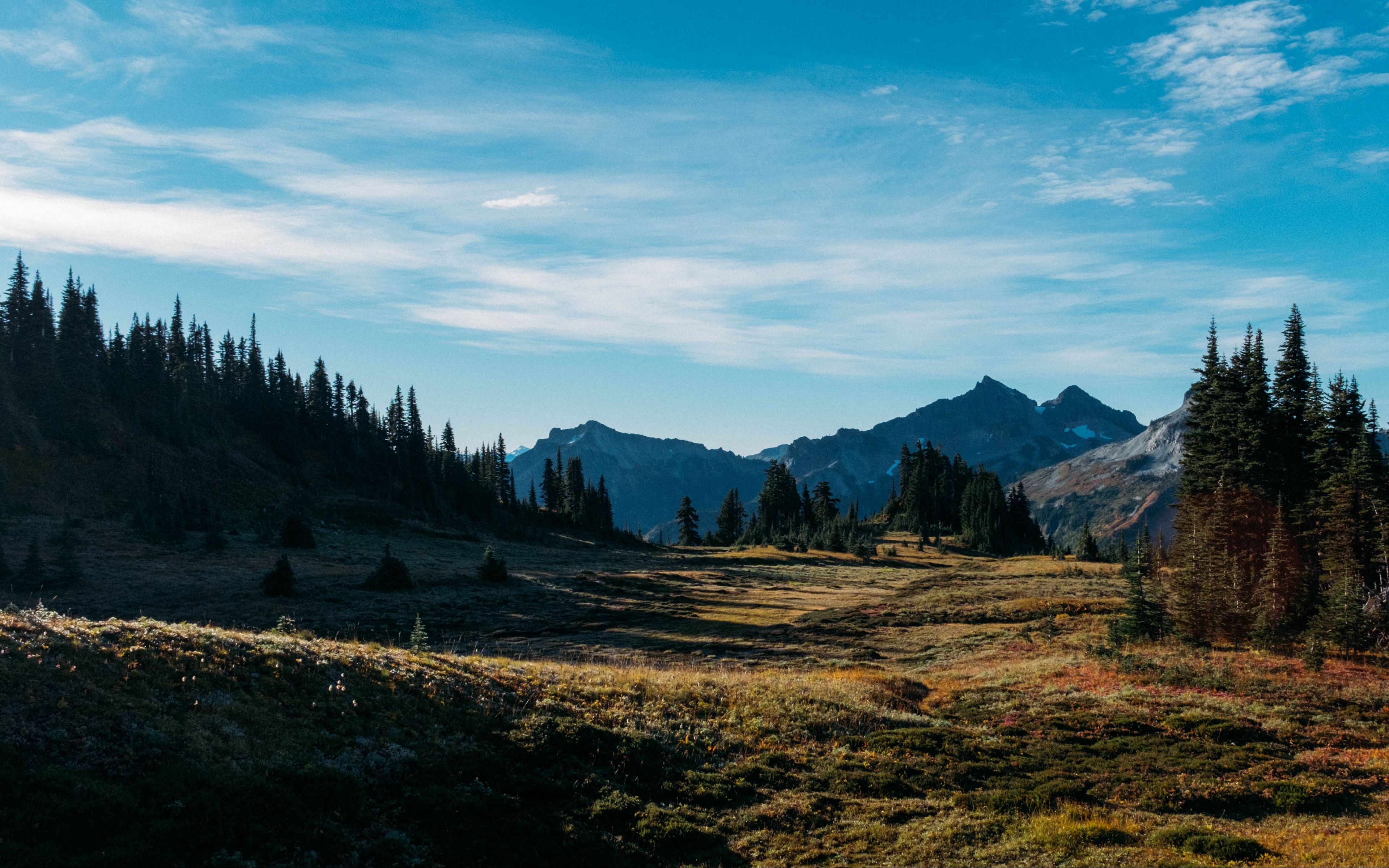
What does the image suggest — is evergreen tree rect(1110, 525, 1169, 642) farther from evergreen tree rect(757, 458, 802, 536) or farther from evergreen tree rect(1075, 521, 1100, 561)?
evergreen tree rect(757, 458, 802, 536)

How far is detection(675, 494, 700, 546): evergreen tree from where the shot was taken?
15062 cm

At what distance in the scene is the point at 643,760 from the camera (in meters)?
19.0

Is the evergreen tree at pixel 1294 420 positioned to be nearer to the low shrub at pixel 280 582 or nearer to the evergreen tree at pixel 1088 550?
the evergreen tree at pixel 1088 550

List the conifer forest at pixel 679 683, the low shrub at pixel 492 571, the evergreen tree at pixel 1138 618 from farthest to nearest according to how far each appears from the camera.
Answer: the low shrub at pixel 492 571
the evergreen tree at pixel 1138 618
the conifer forest at pixel 679 683

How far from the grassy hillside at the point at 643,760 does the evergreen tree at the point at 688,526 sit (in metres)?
116

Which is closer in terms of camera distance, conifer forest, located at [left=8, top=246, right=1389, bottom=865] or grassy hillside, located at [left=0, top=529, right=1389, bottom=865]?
grassy hillside, located at [left=0, top=529, right=1389, bottom=865]

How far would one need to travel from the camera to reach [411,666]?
21422 millimetres

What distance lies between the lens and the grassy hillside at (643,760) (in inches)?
495

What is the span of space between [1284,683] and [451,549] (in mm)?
86778

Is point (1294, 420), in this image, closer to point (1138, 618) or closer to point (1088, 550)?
point (1138, 618)

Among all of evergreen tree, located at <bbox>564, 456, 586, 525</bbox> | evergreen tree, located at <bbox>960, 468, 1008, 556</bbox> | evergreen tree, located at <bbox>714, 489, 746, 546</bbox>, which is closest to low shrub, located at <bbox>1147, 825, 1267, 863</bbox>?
evergreen tree, located at <bbox>960, 468, 1008, 556</bbox>

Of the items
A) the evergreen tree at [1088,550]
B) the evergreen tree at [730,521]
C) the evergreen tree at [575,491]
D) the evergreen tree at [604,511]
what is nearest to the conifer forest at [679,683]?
the evergreen tree at [1088,550]

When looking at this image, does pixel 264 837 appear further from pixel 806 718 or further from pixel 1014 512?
pixel 1014 512

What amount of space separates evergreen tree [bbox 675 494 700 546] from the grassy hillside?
116 m
